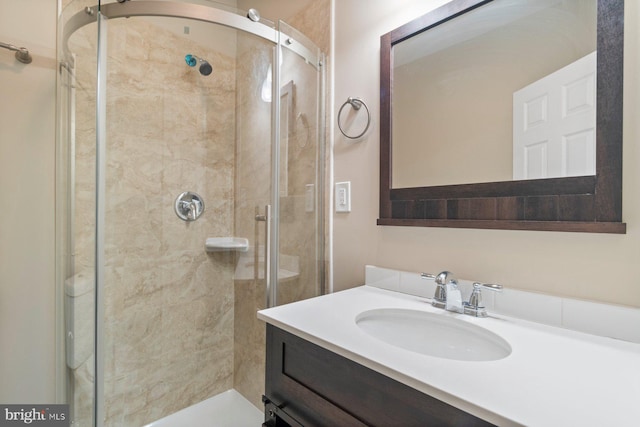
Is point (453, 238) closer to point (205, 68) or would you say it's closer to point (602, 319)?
point (602, 319)

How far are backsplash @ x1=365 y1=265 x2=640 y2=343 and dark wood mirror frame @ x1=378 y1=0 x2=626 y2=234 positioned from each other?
0.61 feet

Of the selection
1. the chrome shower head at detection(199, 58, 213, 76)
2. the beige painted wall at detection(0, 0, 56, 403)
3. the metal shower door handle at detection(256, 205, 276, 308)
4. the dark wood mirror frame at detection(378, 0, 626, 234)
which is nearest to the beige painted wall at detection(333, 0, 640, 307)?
the dark wood mirror frame at detection(378, 0, 626, 234)

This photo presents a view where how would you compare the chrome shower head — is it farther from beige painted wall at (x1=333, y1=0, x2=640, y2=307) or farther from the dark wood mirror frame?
the dark wood mirror frame

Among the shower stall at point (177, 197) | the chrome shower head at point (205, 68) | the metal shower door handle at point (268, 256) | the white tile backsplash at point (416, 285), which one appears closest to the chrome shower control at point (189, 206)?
the shower stall at point (177, 197)

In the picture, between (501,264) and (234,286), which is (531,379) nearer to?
(501,264)

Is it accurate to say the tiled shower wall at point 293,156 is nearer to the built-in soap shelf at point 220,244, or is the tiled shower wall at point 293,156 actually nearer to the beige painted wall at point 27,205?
the built-in soap shelf at point 220,244

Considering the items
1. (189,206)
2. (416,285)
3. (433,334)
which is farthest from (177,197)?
(433,334)

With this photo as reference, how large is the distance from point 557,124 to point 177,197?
164 cm

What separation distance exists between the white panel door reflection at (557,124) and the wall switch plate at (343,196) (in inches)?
25.0

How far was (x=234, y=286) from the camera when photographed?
174 centimetres

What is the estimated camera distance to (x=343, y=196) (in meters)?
1.34

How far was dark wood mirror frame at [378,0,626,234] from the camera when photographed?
2.33ft

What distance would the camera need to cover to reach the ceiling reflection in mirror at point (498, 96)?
774 mm

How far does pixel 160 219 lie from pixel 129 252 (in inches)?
8.5
